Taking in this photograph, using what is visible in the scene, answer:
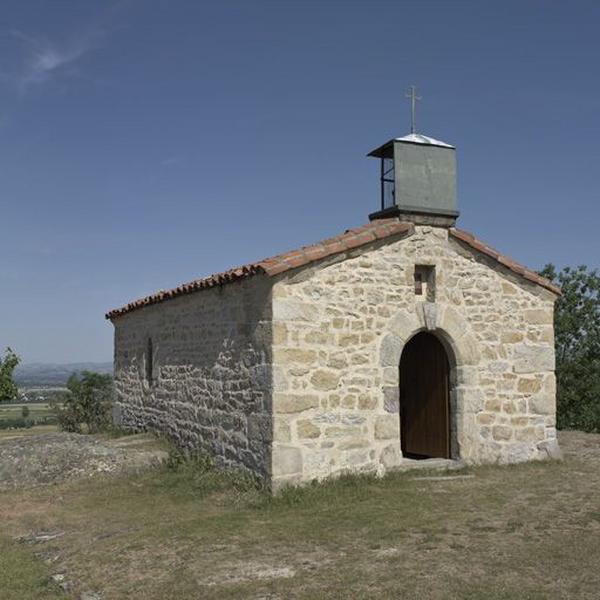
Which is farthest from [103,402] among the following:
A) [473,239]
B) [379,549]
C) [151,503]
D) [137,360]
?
[379,549]

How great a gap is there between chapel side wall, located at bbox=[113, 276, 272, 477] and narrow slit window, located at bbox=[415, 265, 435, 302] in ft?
8.55

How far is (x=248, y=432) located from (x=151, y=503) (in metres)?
1.58

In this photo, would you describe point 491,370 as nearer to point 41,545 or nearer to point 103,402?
point 41,545

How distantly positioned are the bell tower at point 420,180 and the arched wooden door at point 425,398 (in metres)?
2.03

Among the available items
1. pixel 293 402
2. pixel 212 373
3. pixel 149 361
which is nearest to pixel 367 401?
pixel 293 402

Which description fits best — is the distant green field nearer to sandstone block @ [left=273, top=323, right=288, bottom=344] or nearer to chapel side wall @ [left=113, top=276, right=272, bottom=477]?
chapel side wall @ [left=113, top=276, right=272, bottom=477]

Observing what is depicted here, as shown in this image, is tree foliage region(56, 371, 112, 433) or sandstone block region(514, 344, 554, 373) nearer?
sandstone block region(514, 344, 554, 373)

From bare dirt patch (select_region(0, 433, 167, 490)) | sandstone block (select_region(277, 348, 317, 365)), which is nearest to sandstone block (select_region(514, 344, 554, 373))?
sandstone block (select_region(277, 348, 317, 365))

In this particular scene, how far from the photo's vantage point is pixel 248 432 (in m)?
9.30

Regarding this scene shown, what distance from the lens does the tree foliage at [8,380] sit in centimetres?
2153

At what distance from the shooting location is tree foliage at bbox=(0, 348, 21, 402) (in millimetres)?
21531

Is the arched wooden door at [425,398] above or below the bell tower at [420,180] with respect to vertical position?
below

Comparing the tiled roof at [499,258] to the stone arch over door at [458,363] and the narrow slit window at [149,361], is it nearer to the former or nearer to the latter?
the stone arch over door at [458,363]

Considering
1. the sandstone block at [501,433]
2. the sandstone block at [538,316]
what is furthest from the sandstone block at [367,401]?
the sandstone block at [538,316]
